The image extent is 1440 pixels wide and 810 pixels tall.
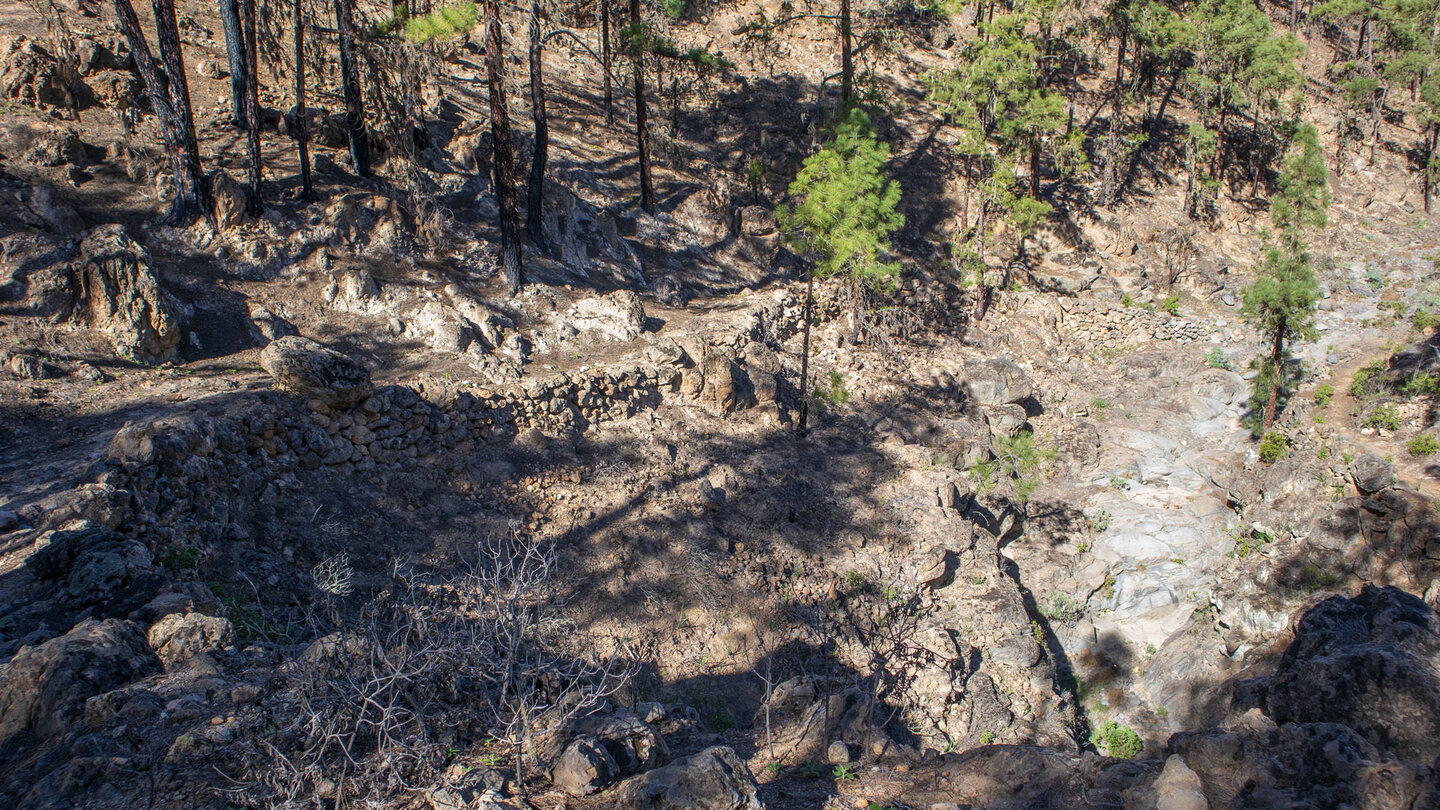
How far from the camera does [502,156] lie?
14.8 meters

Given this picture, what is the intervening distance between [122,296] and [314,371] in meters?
3.02

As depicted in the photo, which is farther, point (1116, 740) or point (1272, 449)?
point (1272, 449)

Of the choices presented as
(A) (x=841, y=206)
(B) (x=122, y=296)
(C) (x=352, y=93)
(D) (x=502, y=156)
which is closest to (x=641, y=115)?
(D) (x=502, y=156)

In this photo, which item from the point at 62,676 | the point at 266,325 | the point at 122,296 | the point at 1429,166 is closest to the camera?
the point at 62,676

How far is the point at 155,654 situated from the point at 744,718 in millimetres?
7285

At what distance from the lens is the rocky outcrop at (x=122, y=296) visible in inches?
426

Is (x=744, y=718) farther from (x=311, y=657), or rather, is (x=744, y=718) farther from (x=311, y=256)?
(x=311, y=256)

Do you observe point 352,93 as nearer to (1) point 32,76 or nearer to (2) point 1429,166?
(1) point 32,76

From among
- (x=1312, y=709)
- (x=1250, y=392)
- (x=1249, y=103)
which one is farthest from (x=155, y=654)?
(x=1249, y=103)

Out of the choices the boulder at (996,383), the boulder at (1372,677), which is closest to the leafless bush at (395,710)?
the boulder at (1372,677)

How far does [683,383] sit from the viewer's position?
15.1m

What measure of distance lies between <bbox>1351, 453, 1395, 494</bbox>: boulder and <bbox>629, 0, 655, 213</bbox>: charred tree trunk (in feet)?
54.6

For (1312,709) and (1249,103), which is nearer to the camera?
(1312,709)

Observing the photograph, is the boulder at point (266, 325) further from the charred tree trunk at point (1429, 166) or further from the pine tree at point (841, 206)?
the charred tree trunk at point (1429, 166)
